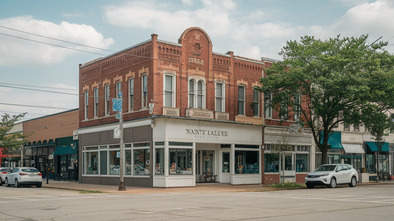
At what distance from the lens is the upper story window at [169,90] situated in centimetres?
3047

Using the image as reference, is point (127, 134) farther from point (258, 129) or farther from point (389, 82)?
point (389, 82)

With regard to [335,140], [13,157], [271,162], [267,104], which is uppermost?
[267,104]

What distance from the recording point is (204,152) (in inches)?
1309

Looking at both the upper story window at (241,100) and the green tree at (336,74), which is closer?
the green tree at (336,74)

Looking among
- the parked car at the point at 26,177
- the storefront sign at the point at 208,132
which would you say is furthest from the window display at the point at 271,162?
the parked car at the point at 26,177

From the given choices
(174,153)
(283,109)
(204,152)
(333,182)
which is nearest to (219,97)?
(204,152)

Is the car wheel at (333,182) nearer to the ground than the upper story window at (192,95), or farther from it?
nearer to the ground

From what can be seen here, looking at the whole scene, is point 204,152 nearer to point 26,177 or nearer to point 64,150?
point 26,177

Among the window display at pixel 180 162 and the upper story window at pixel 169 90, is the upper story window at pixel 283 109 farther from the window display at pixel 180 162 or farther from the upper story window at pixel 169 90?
the upper story window at pixel 169 90

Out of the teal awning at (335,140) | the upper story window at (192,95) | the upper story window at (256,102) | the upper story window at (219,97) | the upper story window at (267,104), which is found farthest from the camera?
the teal awning at (335,140)

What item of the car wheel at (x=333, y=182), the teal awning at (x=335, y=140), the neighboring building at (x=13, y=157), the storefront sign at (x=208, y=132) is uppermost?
the storefront sign at (x=208, y=132)

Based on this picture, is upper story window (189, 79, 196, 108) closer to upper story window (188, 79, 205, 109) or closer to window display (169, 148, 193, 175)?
upper story window (188, 79, 205, 109)

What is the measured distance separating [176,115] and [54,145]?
63.2ft

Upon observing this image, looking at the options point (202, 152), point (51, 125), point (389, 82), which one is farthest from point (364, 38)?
point (51, 125)
